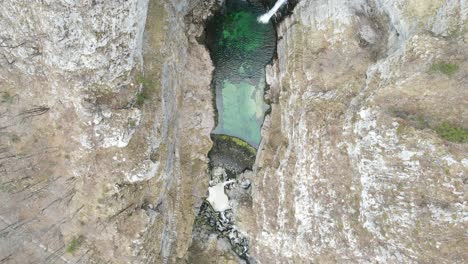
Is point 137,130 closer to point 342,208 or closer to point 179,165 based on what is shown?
point 179,165

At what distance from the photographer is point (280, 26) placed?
2830 cm

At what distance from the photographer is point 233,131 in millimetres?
31141

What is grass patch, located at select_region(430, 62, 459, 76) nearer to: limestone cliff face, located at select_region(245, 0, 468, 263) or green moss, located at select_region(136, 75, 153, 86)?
limestone cliff face, located at select_region(245, 0, 468, 263)

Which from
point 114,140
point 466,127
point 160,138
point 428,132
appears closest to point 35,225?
point 114,140

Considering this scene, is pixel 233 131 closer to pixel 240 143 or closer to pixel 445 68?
pixel 240 143

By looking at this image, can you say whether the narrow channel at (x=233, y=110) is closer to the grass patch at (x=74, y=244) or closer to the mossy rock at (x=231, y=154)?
the mossy rock at (x=231, y=154)

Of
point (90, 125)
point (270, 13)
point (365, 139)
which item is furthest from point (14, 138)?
point (365, 139)

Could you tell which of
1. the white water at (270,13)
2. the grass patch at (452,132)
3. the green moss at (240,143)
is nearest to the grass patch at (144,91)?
the green moss at (240,143)

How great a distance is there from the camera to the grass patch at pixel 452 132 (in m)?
15.9

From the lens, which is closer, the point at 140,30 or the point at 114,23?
the point at 114,23

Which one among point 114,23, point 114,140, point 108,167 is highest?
point 114,23

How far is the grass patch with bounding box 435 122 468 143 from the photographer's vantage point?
15938mm

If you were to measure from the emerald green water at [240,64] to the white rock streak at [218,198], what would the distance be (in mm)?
5109

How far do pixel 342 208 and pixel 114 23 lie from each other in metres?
17.5
